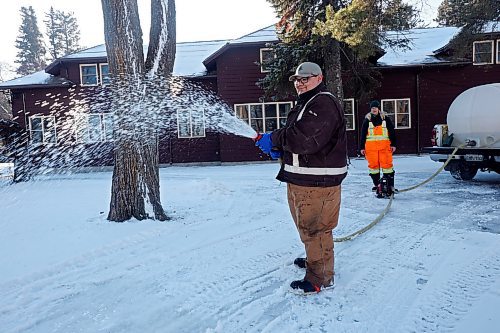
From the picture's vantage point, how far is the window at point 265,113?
19.3 meters

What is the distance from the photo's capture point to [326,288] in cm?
362

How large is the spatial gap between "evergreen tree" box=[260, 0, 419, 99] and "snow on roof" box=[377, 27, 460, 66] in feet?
8.96

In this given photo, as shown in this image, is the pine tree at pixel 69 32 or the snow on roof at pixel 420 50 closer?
the snow on roof at pixel 420 50

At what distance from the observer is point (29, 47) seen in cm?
5156

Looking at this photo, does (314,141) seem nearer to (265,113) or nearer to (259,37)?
(265,113)

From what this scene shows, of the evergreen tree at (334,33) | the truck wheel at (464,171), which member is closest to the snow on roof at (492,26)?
the evergreen tree at (334,33)

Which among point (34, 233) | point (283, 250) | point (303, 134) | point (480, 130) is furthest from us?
point (480, 130)

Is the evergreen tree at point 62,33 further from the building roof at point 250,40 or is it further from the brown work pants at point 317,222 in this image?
Answer: the brown work pants at point 317,222

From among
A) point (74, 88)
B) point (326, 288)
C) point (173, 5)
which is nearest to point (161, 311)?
point (326, 288)

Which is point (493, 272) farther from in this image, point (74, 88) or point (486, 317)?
point (74, 88)

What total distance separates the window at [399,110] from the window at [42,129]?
1669cm

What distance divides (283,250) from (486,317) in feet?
7.34

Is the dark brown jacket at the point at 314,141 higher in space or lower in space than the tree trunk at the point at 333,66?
lower

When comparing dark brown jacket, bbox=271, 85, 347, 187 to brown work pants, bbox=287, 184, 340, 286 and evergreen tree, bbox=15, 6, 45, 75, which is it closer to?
brown work pants, bbox=287, 184, 340, 286
